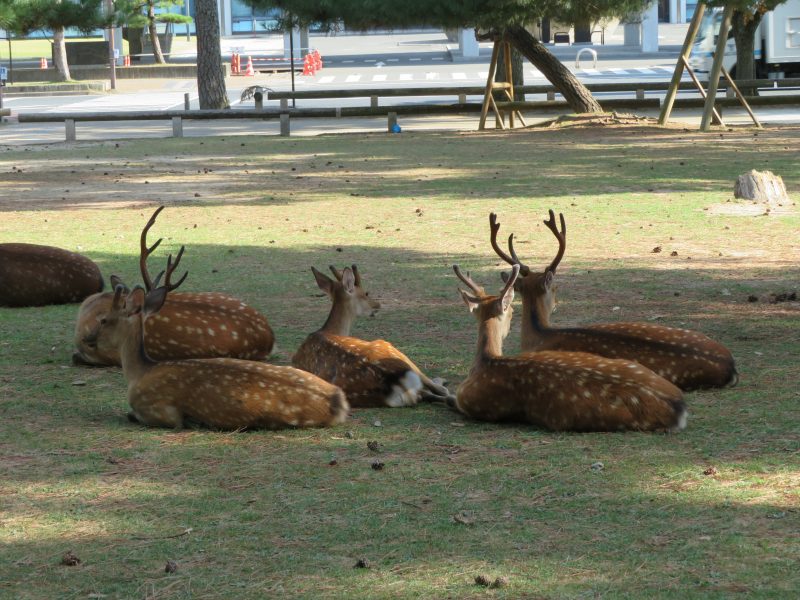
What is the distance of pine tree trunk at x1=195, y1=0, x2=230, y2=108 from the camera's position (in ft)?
92.2

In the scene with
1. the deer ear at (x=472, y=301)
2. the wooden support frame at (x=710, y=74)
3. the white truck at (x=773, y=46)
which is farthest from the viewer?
the white truck at (x=773, y=46)

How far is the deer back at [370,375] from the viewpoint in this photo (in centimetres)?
574

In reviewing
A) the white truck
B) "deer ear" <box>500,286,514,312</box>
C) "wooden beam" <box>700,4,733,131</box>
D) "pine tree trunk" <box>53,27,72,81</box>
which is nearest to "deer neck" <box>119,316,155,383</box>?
"deer ear" <box>500,286,514,312</box>

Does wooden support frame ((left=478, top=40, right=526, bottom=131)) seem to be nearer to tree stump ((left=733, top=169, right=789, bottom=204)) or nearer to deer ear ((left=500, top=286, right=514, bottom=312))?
tree stump ((left=733, top=169, right=789, bottom=204))

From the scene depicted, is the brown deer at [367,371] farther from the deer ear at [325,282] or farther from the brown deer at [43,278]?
the brown deer at [43,278]

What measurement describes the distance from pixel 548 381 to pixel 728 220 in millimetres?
6982

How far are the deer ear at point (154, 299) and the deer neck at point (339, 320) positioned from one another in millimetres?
996

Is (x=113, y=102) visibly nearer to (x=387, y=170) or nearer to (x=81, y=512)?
(x=387, y=170)

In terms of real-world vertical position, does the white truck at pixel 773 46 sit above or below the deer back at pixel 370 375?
above

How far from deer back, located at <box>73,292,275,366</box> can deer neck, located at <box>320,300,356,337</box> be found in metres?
0.33

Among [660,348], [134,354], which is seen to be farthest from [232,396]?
[660,348]

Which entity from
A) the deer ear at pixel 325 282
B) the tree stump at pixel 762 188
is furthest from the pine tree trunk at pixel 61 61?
the deer ear at pixel 325 282

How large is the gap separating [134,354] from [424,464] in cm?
160

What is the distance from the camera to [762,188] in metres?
12.6
